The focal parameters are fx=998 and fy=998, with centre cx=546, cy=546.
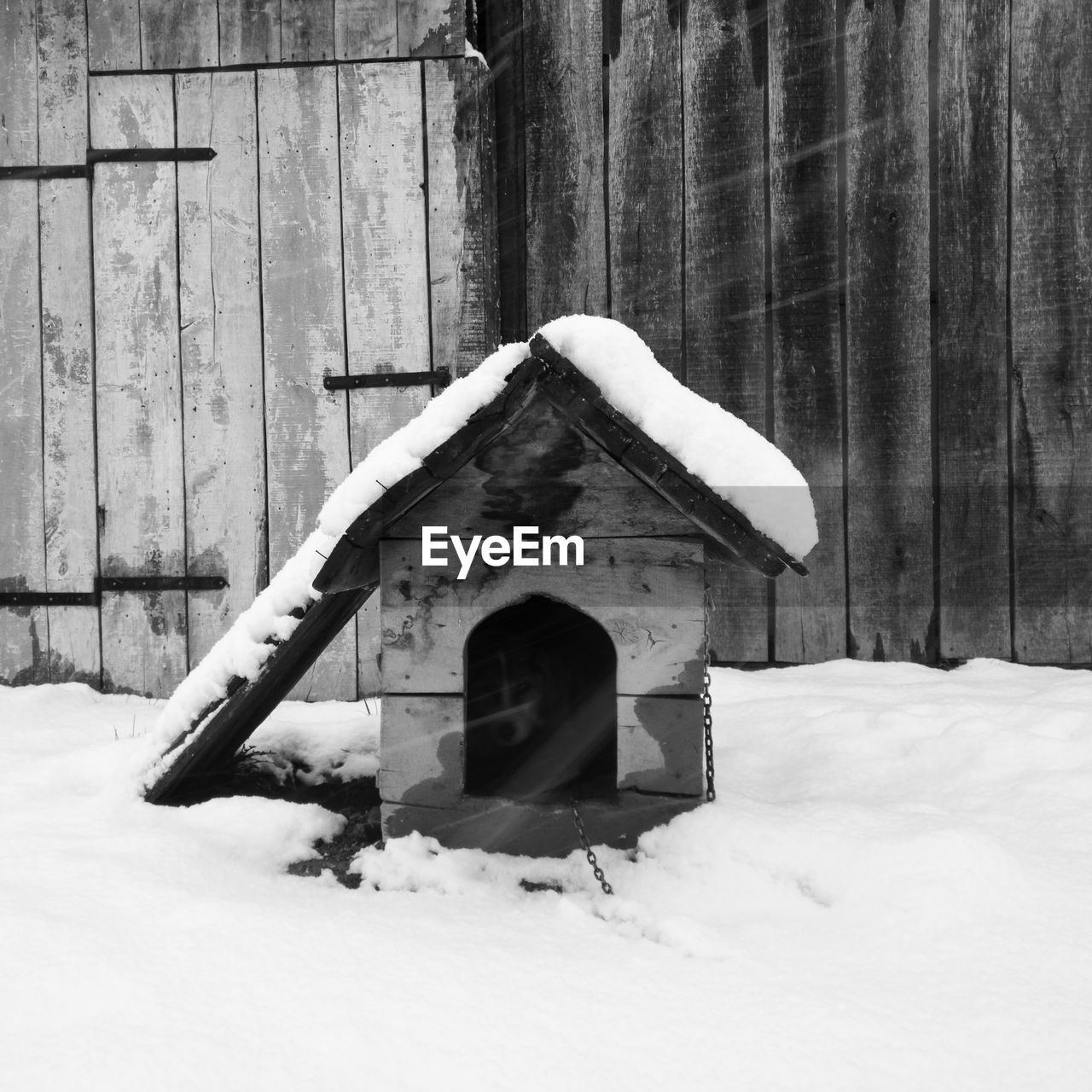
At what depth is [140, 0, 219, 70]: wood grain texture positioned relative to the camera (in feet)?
11.3

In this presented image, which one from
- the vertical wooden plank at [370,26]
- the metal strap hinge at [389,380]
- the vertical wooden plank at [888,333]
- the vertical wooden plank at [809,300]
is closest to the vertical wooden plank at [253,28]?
the vertical wooden plank at [370,26]

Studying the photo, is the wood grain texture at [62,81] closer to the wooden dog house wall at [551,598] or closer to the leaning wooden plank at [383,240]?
the leaning wooden plank at [383,240]

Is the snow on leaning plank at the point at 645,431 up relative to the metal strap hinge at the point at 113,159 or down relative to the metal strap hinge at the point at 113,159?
down

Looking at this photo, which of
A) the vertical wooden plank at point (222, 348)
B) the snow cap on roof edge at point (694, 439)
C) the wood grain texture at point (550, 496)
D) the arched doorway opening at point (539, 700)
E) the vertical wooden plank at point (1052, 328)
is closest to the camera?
the snow cap on roof edge at point (694, 439)

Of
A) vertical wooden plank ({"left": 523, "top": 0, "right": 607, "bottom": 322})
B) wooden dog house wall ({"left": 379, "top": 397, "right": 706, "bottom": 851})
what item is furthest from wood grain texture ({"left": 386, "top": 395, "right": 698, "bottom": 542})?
vertical wooden plank ({"left": 523, "top": 0, "right": 607, "bottom": 322})

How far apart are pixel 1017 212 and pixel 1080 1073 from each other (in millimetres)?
2873

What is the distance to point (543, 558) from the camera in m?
2.07

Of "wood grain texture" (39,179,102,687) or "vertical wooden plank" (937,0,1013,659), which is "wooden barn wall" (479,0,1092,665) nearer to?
"vertical wooden plank" (937,0,1013,659)

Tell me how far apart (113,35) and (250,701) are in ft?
8.61

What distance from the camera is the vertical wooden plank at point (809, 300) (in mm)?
3420

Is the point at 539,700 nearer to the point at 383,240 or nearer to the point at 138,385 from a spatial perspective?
the point at 383,240

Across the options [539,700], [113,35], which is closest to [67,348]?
[113,35]

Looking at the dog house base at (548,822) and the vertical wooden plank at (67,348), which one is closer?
the dog house base at (548,822)

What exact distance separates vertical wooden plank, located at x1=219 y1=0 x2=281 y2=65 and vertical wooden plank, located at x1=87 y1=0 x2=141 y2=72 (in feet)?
1.05
